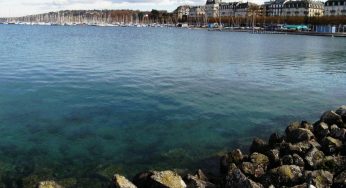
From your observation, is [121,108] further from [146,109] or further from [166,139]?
[166,139]

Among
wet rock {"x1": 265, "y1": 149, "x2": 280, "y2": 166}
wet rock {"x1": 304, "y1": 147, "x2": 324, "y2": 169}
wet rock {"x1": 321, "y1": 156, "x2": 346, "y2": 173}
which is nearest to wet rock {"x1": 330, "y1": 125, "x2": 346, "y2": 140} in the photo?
wet rock {"x1": 304, "y1": 147, "x2": 324, "y2": 169}

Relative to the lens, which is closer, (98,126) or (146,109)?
(98,126)

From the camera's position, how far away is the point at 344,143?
19828 mm

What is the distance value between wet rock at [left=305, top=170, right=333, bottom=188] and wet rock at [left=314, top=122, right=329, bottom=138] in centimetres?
641

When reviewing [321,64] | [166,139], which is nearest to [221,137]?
[166,139]

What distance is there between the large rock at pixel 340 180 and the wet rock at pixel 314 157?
179 centimetres

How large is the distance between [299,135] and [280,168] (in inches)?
218

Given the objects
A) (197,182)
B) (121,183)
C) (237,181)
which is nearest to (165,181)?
(197,182)

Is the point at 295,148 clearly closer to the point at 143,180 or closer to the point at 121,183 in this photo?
the point at 143,180

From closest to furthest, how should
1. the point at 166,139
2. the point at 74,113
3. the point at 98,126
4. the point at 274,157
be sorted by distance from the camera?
the point at 274,157 → the point at 166,139 → the point at 98,126 → the point at 74,113

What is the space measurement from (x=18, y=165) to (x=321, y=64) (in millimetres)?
55841

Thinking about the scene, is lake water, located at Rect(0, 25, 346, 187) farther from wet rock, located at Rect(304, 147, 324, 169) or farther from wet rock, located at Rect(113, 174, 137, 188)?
wet rock, located at Rect(304, 147, 324, 169)

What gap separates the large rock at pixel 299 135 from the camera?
68.4 feet

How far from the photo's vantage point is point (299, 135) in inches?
831
